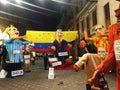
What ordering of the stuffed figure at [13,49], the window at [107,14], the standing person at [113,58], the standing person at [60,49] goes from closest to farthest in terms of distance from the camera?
the standing person at [113,58], the stuffed figure at [13,49], the standing person at [60,49], the window at [107,14]

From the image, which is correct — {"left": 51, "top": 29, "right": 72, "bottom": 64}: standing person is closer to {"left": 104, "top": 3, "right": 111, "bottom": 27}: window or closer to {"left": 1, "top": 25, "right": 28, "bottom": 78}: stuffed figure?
{"left": 1, "top": 25, "right": 28, "bottom": 78}: stuffed figure

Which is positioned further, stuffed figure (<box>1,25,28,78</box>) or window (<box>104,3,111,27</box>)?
window (<box>104,3,111,27</box>)

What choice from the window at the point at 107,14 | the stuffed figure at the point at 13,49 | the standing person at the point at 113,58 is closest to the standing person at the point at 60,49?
the stuffed figure at the point at 13,49

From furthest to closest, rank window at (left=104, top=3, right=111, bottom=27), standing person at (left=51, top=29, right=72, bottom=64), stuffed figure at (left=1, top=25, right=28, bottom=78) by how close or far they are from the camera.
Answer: window at (left=104, top=3, right=111, bottom=27)
standing person at (left=51, top=29, right=72, bottom=64)
stuffed figure at (left=1, top=25, right=28, bottom=78)

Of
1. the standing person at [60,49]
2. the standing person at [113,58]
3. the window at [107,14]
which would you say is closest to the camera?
the standing person at [113,58]

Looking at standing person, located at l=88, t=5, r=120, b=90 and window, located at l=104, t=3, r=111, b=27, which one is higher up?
window, located at l=104, t=3, r=111, b=27

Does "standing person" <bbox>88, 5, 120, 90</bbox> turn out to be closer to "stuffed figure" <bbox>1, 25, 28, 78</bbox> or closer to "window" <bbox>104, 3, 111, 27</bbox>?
"stuffed figure" <bbox>1, 25, 28, 78</bbox>

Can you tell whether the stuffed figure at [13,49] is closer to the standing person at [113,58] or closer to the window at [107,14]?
the window at [107,14]

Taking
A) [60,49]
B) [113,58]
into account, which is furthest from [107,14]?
[113,58]

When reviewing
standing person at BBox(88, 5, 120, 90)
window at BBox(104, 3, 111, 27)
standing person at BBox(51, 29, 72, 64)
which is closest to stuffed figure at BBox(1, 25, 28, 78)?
standing person at BBox(51, 29, 72, 64)

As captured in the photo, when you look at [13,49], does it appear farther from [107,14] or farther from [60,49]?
[107,14]

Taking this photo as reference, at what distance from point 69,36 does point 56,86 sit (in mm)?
5736

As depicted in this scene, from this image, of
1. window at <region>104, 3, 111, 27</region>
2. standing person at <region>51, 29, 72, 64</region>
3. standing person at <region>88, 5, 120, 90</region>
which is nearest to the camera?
standing person at <region>88, 5, 120, 90</region>

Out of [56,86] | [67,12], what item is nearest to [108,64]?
[56,86]
